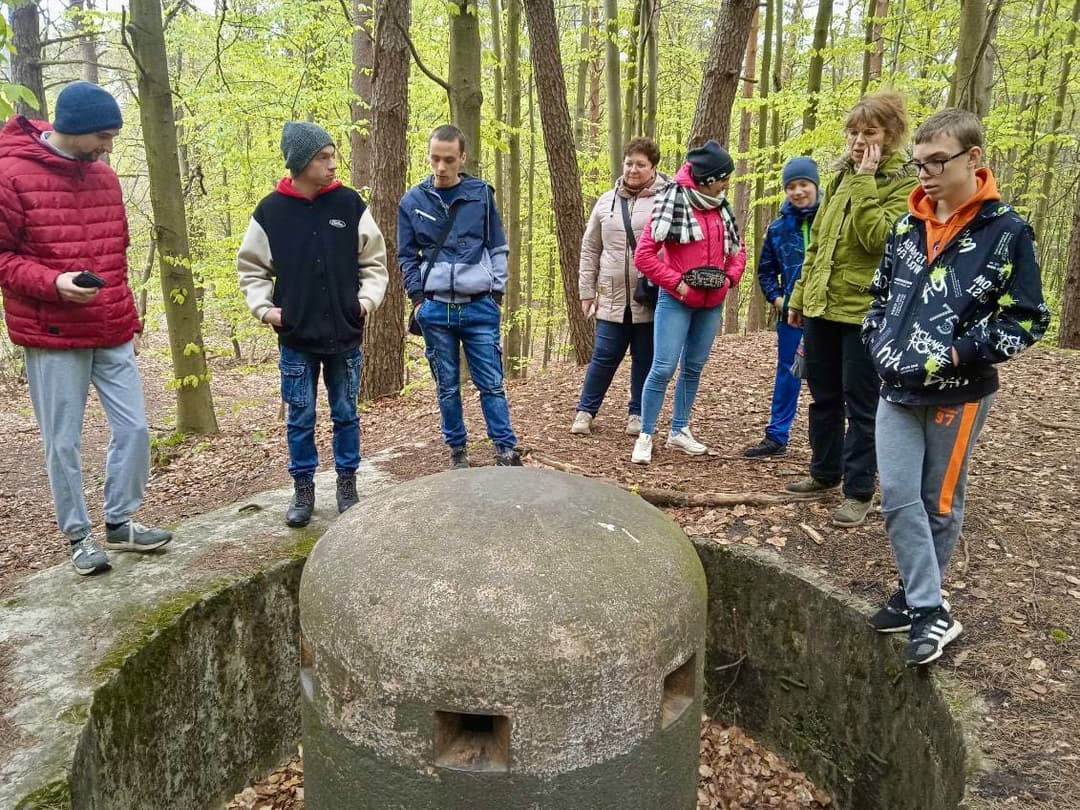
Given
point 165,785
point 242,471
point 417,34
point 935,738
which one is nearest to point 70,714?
point 165,785

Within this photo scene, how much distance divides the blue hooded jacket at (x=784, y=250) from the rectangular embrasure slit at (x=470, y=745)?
3.76 meters

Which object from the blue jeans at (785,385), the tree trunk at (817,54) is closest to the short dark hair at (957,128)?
the blue jeans at (785,385)

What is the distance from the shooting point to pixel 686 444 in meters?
5.68

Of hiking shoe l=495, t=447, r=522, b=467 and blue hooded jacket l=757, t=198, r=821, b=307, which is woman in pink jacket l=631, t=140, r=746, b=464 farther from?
hiking shoe l=495, t=447, r=522, b=467

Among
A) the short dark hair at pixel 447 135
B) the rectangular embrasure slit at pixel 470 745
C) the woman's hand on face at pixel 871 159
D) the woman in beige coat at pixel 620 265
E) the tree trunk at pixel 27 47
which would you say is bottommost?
the rectangular embrasure slit at pixel 470 745

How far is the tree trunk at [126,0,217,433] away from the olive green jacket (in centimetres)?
608

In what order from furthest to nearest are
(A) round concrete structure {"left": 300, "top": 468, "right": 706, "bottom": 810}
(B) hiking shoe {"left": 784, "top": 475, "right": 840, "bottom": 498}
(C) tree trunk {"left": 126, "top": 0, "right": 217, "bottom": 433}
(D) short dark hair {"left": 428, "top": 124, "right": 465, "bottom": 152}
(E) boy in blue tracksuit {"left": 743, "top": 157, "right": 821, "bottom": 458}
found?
1. (C) tree trunk {"left": 126, "top": 0, "right": 217, "bottom": 433}
2. (E) boy in blue tracksuit {"left": 743, "top": 157, "right": 821, "bottom": 458}
3. (B) hiking shoe {"left": 784, "top": 475, "right": 840, "bottom": 498}
4. (D) short dark hair {"left": 428, "top": 124, "right": 465, "bottom": 152}
5. (A) round concrete structure {"left": 300, "top": 468, "right": 706, "bottom": 810}

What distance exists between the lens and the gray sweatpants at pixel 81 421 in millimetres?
3549

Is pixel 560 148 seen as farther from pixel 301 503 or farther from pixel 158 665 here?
pixel 158 665

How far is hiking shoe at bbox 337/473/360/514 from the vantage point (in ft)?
15.1

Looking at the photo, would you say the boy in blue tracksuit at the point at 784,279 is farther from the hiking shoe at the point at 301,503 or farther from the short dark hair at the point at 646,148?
the hiking shoe at the point at 301,503

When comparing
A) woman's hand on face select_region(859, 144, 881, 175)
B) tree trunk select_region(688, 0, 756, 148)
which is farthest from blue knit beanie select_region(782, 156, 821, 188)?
tree trunk select_region(688, 0, 756, 148)

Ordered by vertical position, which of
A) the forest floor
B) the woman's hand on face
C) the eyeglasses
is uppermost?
the woman's hand on face

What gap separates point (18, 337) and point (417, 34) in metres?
10.9
